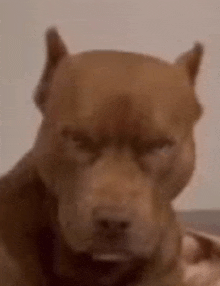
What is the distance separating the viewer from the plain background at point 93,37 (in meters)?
1.86

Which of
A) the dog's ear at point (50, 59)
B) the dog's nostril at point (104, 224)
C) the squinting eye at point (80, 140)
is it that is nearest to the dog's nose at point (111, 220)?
the dog's nostril at point (104, 224)

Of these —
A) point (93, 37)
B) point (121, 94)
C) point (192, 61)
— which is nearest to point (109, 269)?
point (121, 94)

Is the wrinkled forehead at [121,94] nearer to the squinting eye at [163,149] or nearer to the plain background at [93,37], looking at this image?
the squinting eye at [163,149]

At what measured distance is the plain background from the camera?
6.11 feet

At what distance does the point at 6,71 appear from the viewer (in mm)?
1892

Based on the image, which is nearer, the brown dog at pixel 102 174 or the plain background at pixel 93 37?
the brown dog at pixel 102 174

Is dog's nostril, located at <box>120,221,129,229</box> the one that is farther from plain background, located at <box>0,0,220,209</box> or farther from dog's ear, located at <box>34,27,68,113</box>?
plain background, located at <box>0,0,220,209</box>

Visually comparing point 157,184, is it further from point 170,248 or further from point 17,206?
point 17,206

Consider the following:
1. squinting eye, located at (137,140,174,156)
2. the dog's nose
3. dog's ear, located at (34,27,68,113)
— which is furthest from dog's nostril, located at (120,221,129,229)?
dog's ear, located at (34,27,68,113)

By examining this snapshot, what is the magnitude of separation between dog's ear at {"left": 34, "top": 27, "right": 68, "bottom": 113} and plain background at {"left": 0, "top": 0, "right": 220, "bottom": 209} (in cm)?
86

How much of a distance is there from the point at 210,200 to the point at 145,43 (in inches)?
32.0

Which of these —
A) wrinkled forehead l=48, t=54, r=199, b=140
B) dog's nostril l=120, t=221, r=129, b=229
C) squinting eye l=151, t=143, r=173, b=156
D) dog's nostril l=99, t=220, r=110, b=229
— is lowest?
dog's nostril l=120, t=221, r=129, b=229

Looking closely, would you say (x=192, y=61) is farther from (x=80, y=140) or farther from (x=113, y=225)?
(x=113, y=225)

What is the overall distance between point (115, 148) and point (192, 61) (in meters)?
0.32
